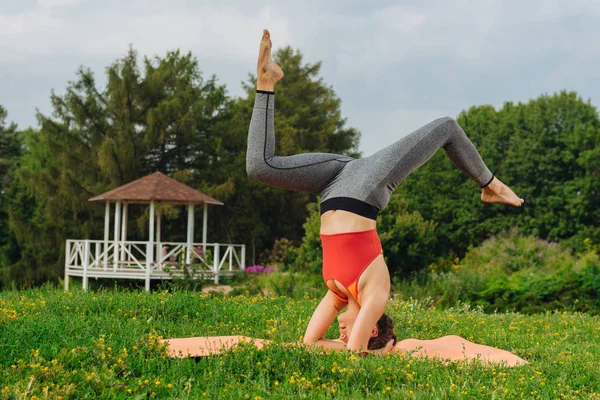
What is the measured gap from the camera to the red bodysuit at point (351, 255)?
17.0 feet

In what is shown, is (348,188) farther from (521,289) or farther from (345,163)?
(521,289)

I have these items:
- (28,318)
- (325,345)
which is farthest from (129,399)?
(28,318)

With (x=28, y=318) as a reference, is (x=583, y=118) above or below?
above

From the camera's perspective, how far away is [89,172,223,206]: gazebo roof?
1977cm

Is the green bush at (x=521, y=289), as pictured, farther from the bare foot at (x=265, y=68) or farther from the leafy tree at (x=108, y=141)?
the leafy tree at (x=108, y=141)

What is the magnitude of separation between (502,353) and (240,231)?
24.4m

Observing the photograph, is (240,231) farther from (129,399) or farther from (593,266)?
(129,399)

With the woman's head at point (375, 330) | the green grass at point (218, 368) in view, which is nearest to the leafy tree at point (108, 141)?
the green grass at point (218, 368)

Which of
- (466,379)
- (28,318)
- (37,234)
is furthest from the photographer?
(37,234)

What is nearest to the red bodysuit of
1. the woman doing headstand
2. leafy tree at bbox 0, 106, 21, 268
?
the woman doing headstand

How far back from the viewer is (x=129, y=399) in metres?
3.87

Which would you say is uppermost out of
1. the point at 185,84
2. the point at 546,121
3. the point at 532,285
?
the point at 185,84

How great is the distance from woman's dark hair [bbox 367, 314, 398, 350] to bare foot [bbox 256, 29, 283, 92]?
211 centimetres

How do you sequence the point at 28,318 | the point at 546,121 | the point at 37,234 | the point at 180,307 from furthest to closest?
the point at 37,234, the point at 546,121, the point at 180,307, the point at 28,318
